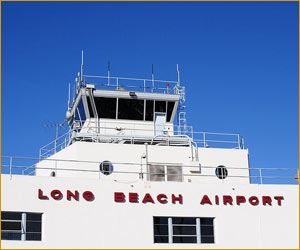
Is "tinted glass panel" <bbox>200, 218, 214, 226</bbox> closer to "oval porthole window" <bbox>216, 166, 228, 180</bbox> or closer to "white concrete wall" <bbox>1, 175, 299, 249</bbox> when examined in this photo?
"white concrete wall" <bbox>1, 175, 299, 249</bbox>

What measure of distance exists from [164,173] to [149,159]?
39.2 inches

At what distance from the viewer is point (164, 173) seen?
23703 mm

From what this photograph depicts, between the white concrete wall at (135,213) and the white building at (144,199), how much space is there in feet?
0.12

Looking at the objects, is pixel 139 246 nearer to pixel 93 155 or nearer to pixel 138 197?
pixel 138 197

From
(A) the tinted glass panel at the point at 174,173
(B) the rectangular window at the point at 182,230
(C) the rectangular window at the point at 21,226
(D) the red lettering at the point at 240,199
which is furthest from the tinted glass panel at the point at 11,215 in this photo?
(D) the red lettering at the point at 240,199

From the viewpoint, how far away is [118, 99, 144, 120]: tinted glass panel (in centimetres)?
2784

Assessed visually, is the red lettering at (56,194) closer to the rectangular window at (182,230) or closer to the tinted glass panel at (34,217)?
the tinted glass panel at (34,217)

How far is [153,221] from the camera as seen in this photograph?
69.8 ft

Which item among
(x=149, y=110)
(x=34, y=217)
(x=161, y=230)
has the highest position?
(x=149, y=110)

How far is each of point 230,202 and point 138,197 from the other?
3.86 meters

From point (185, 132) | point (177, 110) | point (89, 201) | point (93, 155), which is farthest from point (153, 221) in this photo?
point (177, 110)

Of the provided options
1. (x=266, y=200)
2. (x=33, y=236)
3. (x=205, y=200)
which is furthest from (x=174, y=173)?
(x=33, y=236)

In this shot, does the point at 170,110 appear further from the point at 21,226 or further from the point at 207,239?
the point at 21,226

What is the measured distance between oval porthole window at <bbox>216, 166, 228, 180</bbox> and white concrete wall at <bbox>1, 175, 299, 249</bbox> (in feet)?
6.95
